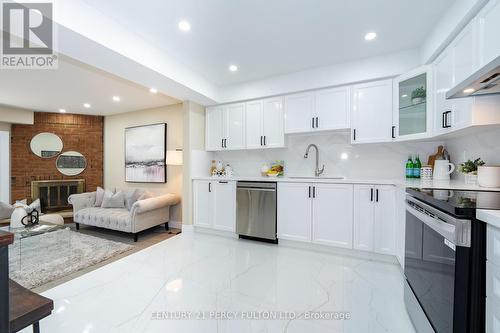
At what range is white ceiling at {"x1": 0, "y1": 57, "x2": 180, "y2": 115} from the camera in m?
3.15

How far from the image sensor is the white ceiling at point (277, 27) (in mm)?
1947

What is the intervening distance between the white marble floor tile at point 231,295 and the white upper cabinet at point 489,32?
201 cm

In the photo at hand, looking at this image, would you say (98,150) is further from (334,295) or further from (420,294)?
(420,294)

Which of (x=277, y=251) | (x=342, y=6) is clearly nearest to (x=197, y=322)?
(x=277, y=251)

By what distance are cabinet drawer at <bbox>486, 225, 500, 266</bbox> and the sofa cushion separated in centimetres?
404

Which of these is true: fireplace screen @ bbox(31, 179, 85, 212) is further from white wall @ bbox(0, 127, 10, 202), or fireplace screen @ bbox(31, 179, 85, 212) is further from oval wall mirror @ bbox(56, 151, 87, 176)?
white wall @ bbox(0, 127, 10, 202)

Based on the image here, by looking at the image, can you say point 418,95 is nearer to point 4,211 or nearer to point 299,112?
point 299,112

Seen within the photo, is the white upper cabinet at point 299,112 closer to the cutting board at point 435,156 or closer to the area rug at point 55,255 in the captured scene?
the cutting board at point 435,156

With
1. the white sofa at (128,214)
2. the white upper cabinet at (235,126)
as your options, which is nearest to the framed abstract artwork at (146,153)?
the white sofa at (128,214)

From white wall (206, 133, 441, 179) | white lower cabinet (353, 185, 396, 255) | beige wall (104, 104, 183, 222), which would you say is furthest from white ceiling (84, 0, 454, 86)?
beige wall (104, 104, 183, 222)

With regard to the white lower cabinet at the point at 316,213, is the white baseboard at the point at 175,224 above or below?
below

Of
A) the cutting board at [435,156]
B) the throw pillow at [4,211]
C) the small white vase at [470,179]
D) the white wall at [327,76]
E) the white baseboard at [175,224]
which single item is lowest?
the white baseboard at [175,224]

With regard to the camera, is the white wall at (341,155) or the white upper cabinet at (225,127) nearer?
the white wall at (341,155)

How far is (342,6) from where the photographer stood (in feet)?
6.40
